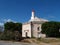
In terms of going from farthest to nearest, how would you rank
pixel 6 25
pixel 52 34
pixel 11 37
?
pixel 6 25, pixel 52 34, pixel 11 37

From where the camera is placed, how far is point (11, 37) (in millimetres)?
41344

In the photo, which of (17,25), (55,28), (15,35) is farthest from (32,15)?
(15,35)

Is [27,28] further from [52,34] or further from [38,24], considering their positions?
[52,34]

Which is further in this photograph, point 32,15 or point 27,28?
point 32,15

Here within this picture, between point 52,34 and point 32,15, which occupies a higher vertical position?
point 32,15

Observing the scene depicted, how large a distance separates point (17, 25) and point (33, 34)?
23.2 metres

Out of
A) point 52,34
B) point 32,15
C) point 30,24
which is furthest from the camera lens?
point 32,15

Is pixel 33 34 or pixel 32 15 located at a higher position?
pixel 32 15

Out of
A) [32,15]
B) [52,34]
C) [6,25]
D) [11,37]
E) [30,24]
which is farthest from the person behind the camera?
[6,25]

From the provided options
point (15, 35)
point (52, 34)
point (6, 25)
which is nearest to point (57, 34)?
point (52, 34)

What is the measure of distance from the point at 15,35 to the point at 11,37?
1090 millimetres

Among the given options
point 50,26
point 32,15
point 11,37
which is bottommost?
point 11,37

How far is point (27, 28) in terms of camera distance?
64938 mm

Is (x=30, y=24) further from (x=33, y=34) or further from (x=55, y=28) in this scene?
(x=55, y=28)
